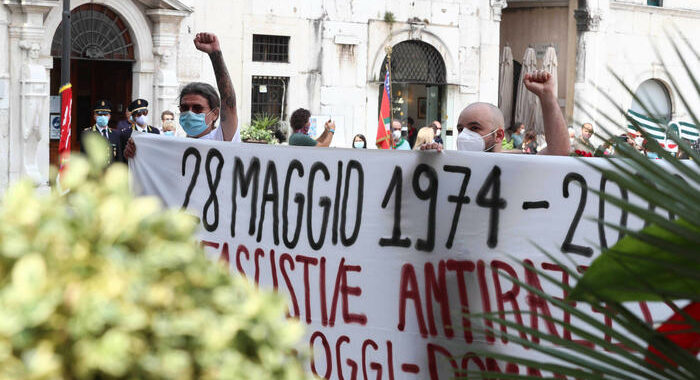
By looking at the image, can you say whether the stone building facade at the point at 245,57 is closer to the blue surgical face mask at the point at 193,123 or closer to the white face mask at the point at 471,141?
the blue surgical face mask at the point at 193,123

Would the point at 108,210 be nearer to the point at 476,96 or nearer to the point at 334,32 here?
the point at 334,32

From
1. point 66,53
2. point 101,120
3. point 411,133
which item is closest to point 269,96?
point 411,133

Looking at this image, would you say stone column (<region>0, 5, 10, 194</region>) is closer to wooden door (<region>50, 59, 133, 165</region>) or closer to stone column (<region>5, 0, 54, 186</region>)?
stone column (<region>5, 0, 54, 186</region>)

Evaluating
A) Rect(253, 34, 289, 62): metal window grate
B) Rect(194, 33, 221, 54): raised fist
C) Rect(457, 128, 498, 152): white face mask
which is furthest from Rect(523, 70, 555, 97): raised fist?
Rect(253, 34, 289, 62): metal window grate

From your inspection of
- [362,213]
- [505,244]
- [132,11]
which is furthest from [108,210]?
[132,11]

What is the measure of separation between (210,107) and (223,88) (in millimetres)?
276

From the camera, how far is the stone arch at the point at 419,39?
2400 cm

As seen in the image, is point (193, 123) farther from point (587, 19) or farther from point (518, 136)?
point (587, 19)

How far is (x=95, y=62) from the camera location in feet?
71.8

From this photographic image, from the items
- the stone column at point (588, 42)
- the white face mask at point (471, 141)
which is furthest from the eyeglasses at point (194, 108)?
the stone column at point (588, 42)

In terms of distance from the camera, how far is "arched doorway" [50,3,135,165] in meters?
19.9

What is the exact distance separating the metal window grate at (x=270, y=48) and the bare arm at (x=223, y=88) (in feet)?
52.7

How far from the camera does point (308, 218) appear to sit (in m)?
5.02

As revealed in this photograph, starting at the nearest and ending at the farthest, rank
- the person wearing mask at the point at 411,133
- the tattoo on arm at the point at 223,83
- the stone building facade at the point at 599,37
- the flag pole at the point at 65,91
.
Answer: the tattoo on arm at the point at 223,83
the flag pole at the point at 65,91
the person wearing mask at the point at 411,133
the stone building facade at the point at 599,37
